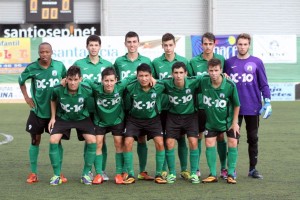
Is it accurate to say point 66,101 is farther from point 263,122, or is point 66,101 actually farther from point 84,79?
point 263,122

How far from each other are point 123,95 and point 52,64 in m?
0.86

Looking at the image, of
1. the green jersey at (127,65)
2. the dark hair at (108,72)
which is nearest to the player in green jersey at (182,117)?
the green jersey at (127,65)

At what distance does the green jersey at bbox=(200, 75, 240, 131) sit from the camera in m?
7.33

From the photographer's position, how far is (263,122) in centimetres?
1503

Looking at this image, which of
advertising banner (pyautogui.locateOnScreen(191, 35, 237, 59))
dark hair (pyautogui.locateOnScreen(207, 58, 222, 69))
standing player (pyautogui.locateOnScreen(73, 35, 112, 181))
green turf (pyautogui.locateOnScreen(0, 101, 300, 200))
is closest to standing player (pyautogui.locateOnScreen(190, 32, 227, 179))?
green turf (pyautogui.locateOnScreen(0, 101, 300, 200))

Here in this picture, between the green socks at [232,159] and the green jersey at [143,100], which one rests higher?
the green jersey at [143,100]

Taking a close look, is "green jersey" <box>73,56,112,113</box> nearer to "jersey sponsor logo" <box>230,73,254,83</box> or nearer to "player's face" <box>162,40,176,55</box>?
"player's face" <box>162,40,176,55</box>

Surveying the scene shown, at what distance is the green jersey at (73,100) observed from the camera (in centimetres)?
732

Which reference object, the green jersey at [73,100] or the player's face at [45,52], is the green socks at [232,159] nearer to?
the green jersey at [73,100]

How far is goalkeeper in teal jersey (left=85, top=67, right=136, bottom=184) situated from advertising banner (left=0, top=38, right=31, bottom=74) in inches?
585

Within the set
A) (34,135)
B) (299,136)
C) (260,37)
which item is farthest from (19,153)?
(260,37)

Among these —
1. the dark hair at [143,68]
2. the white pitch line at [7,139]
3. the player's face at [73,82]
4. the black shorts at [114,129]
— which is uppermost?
the dark hair at [143,68]

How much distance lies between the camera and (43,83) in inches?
298

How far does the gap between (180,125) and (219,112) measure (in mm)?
450
